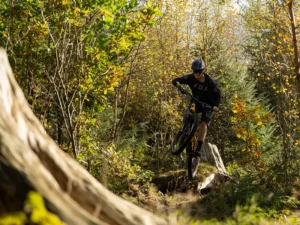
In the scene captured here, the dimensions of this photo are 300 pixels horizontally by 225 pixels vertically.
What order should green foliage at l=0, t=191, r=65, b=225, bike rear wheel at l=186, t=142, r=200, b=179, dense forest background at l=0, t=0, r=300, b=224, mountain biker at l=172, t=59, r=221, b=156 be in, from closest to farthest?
1. green foliage at l=0, t=191, r=65, b=225
2. mountain biker at l=172, t=59, r=221, b=156
3. dense forest background at l=0, t=0, r=300, b=224
4. bike rear wheel at l=186, t=142, r=200, b=179

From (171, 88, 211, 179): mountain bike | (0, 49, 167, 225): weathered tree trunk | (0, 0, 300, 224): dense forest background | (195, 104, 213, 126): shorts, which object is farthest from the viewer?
(171, 88, 211, 179): mountain bike

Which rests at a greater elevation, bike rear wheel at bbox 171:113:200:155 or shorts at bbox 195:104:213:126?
shorts at bbox 195:104:213:126

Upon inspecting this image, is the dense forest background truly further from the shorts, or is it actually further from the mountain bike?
the shorts

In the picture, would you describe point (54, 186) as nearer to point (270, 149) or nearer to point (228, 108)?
point (270, 149)

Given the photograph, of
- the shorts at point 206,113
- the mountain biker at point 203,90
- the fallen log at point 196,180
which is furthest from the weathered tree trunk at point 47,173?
the fallen log at point 196,180

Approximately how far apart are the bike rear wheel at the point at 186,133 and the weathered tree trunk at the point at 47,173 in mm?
6065

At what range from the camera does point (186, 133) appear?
8.46 meters

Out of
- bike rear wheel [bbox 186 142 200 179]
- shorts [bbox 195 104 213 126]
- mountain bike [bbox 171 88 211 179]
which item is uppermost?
shorts [bbox 195 104 213 126]

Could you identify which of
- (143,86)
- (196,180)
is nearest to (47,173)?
(196,180)

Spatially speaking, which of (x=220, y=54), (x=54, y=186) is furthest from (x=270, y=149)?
(x=54, y=186)

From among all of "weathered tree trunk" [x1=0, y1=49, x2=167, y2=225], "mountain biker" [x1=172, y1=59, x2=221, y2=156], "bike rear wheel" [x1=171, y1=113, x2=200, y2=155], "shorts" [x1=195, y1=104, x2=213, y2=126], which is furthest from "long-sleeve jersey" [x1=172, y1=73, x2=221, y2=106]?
"weathered tree trunk" [x1=0, y1=49, x2=167, y2=225]

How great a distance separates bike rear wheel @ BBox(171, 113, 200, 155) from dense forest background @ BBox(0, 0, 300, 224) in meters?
1.55

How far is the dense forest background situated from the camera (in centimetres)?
799

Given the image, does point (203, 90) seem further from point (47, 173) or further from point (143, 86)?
point (143, 86)
